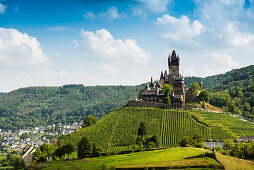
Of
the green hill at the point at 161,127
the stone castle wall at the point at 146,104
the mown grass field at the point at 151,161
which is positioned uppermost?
the stone castle wall at the point at 146,104

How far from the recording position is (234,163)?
2586 inches

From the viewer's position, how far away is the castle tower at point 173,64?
14138 centimetres

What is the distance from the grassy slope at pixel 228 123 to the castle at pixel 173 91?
1038 cm

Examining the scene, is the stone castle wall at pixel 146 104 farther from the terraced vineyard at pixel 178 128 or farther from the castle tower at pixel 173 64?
the castle tower at pixel 173 64

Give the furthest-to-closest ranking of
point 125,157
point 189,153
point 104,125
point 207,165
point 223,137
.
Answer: point 104,125, point 223,137, point 125,157, point 189,153, point 207,165

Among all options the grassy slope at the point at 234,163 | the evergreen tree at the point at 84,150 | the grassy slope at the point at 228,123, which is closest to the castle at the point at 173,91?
the grassy slope at the point at 228,123

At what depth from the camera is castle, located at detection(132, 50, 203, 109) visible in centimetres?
12094

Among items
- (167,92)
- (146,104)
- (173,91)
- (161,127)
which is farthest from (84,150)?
(173,91)

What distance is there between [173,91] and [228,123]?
1017 inches

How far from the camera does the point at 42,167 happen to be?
83375mm

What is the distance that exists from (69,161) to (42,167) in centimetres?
720

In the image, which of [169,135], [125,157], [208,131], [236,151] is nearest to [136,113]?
[169,135]

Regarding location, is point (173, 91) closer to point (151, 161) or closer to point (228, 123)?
point (228, 123)

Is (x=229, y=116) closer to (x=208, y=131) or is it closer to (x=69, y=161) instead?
(x=208, y=131)
